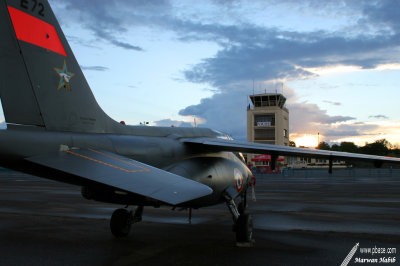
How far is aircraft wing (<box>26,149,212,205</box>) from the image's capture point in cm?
525

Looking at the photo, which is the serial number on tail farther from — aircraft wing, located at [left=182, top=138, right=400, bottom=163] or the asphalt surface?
the asphalt surface

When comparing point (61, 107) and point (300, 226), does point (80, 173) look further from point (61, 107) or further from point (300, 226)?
point (300, 226)

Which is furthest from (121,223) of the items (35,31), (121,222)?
(35,31)

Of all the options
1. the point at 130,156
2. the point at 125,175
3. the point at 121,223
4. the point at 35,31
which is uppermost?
the point at 35,31

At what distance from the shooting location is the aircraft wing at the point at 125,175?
525cm

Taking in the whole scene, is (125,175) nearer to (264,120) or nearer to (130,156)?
(130,156)

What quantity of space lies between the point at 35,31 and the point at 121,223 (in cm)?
513

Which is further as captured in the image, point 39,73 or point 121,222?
point 121,222

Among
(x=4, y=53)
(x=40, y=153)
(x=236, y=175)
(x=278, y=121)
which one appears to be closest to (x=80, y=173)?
(x=40, y=153)

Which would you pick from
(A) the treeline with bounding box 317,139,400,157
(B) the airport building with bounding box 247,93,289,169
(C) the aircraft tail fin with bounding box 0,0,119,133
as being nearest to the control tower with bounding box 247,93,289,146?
(B) the airport building with bounding box 247,93,289,169

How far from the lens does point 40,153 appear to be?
21.3ft

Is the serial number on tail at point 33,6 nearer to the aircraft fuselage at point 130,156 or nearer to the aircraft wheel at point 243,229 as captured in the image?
the aircraft fuselage at point 130,156

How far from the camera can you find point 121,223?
9.57m

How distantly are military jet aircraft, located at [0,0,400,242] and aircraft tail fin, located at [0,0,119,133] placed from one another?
0.02 metres
